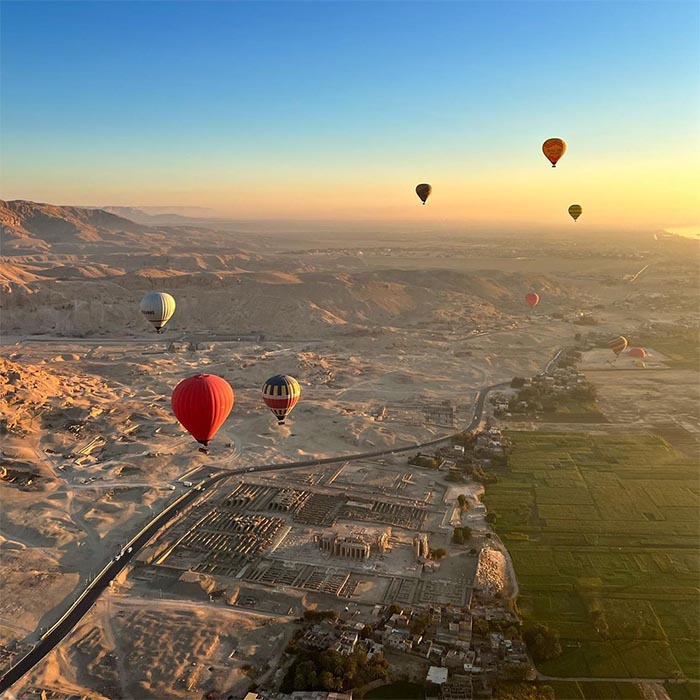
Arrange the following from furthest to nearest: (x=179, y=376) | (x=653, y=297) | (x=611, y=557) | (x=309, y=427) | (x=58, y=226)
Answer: (x=58, y=226), (x=653, y=297), (x=179, y=376), (x=309, y=427), (x=611, y=557)

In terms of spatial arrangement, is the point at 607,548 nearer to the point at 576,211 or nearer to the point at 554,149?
the point at 554,149

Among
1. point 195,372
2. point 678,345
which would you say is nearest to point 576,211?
point 678,345

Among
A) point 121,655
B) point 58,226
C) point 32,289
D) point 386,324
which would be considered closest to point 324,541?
point 121,655

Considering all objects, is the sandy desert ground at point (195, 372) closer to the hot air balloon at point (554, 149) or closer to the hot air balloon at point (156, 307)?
the hot air balloon at point (156, 307)

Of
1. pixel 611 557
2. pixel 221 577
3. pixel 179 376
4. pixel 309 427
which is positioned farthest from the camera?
pixel 179 376

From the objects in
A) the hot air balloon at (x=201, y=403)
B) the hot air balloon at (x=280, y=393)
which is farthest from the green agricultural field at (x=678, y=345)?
the hot air balloon at (x=201, y=403)

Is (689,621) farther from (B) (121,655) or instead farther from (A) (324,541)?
(B) (121,655)

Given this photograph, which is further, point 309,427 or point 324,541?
point 309,427
